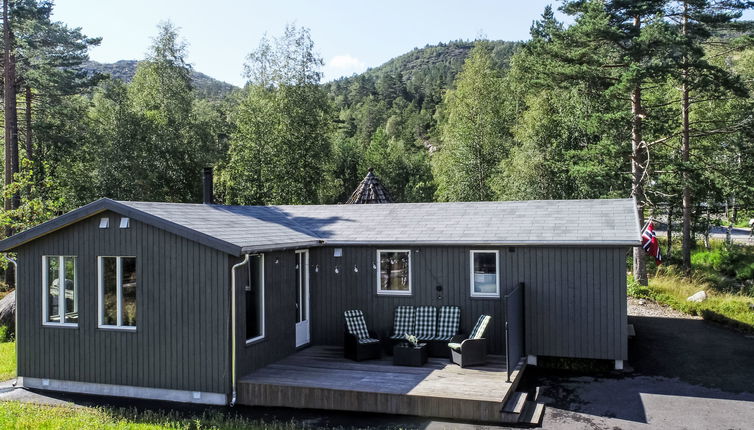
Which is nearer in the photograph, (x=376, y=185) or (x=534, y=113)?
(x=376, y=185)

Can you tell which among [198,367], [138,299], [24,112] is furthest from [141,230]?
[24,112]

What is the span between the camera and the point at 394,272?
11.4m

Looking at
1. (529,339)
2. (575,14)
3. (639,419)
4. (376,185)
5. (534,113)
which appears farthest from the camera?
(534,113)

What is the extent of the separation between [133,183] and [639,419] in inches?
902

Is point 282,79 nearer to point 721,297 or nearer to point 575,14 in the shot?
point 575,14

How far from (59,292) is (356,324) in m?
5.23

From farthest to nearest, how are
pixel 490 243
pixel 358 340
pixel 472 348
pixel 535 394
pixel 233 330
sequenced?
pixel 490 243 < pixel 358 340 < pixel 472 348 < pixel 535 394 < pixel 233 330

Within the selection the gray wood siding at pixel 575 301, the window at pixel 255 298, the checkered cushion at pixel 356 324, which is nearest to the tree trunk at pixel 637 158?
the gray wood siding at pixel 575 301

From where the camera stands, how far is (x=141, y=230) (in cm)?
924

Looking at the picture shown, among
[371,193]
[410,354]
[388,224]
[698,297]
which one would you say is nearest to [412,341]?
[410,354]

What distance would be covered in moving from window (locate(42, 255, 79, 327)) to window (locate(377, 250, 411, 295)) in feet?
18.0

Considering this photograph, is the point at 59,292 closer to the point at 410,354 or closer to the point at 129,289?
the point at 129,289

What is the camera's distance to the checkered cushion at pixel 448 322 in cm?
1056

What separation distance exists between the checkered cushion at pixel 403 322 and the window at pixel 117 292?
4.72 m
